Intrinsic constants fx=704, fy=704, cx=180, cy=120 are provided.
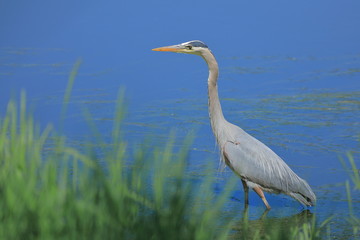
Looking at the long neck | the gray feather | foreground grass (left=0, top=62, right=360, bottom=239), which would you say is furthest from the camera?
the long neck

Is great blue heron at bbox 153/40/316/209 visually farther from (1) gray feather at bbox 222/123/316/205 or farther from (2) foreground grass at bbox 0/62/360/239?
(2) foreground grass at bbox 0/62/360/239

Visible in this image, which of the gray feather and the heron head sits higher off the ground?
the heron head

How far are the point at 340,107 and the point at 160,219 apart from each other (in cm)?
565

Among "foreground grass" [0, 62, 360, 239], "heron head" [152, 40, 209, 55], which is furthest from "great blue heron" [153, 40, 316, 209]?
"foreground grass" [0, 62, 360, 239]

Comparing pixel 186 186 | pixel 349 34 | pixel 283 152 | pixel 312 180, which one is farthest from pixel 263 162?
pixel 349 34

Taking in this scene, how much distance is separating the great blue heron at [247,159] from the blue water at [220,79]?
0.19m

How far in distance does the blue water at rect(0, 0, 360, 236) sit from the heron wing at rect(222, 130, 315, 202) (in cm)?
23

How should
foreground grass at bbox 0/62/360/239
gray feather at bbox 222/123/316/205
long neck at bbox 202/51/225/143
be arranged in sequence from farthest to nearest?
1. long neck at bbox 202/51/225/143
2. gray feather at bbox 222/123/316/205
3. foreground grass at bbox 0/62/360/239

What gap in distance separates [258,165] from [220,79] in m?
3.33

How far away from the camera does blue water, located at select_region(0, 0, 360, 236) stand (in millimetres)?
6762

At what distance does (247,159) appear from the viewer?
5555mm

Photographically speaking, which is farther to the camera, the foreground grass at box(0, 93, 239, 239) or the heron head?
the heron head

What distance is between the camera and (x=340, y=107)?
7.85 m

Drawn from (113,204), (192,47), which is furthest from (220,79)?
(113,204)
